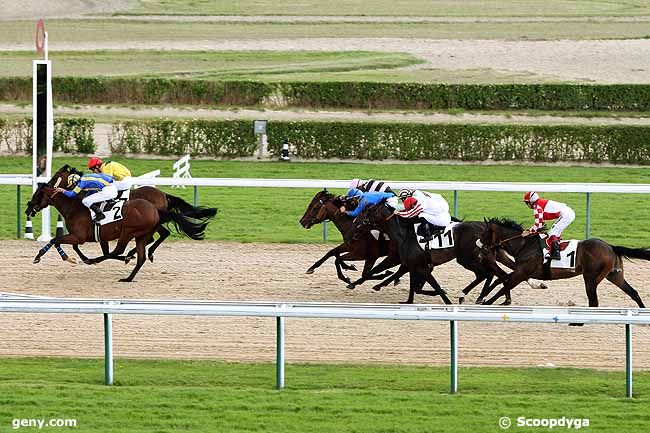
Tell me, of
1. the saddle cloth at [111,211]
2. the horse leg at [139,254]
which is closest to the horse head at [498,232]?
the horse leg at [139,254]

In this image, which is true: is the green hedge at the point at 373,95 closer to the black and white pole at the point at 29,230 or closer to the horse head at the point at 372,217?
the black and white pole at the point at 29,230

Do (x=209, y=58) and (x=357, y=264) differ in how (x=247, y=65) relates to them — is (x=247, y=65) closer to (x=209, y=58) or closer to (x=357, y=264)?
(x=209, y=58)

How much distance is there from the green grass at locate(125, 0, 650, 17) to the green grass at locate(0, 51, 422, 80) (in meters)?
7.54


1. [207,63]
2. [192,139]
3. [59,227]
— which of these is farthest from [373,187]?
[207,63]

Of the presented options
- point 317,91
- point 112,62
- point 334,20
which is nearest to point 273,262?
point 317,91

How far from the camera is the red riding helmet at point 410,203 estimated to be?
1073 cm

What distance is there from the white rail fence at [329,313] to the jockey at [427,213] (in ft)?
7.29

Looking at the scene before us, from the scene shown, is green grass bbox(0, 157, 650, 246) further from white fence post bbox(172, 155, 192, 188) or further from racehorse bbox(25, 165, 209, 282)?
racehorse bbox(25, 165, 209, 282)

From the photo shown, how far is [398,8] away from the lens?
38906mm

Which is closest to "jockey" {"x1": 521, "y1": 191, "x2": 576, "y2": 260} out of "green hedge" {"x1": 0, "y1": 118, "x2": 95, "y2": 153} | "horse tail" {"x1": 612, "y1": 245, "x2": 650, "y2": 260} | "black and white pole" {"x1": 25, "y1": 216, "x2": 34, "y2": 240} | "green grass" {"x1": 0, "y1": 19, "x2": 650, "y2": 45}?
"horse tail" {"x1": 612, "y1": 245, "x2": 650, "y2": 260}

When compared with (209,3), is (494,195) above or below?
below

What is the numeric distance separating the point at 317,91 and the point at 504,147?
213 inches

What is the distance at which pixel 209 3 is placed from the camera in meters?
39.6

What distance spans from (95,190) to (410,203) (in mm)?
2715
